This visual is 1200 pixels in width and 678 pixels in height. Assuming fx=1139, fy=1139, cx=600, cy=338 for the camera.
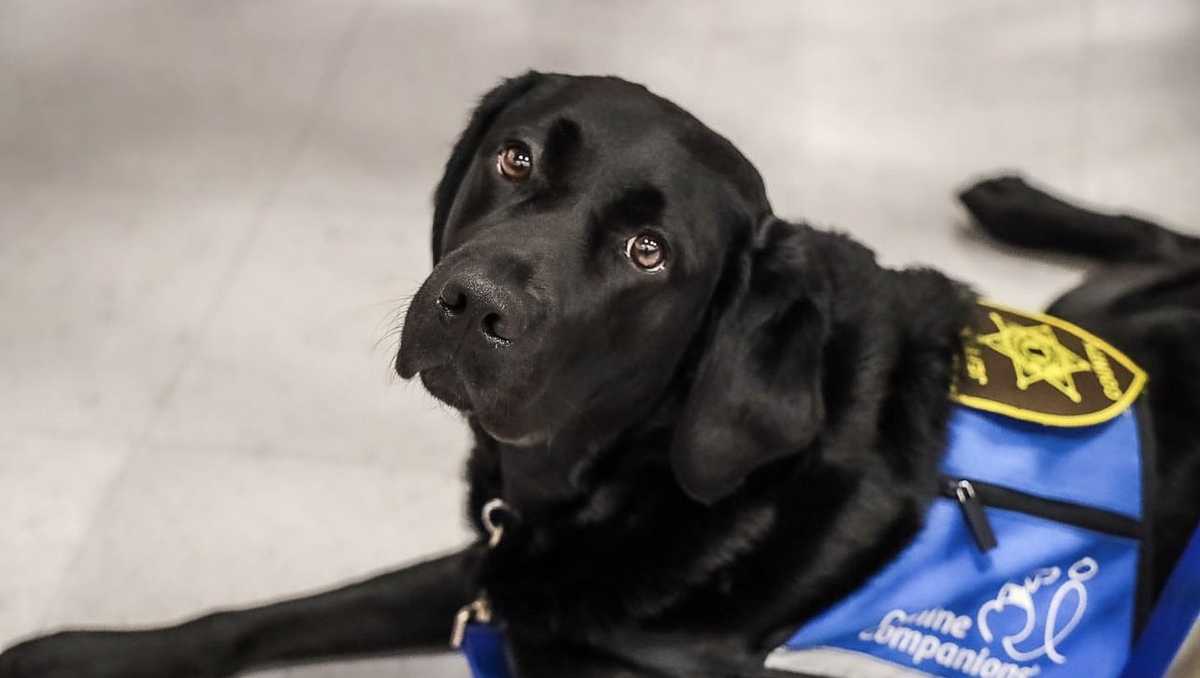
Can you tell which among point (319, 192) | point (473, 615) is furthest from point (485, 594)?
point (319, 192)

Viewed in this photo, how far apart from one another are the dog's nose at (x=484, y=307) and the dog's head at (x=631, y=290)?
19mm

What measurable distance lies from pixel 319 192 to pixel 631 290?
48.4 inches

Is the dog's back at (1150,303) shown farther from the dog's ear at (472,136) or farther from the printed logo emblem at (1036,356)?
the dog's ear at (472,136)

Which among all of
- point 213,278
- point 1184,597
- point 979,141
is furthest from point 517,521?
point 979,141

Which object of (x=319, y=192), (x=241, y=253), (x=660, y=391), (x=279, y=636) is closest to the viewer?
(x=660, y=391)

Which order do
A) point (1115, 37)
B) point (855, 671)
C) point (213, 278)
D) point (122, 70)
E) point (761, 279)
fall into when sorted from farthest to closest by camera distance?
point (1115, 37)
point (122, 70)
point (213, 278)
point (855, 671)
point (761, 279)

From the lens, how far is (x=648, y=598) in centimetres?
126

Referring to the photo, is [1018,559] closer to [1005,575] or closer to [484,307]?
[1005,575]

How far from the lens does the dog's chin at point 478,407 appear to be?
3.65 feet

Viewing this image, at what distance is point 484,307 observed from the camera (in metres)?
1.03

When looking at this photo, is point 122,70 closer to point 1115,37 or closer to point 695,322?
point 695,322

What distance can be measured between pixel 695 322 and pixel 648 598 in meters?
0.31

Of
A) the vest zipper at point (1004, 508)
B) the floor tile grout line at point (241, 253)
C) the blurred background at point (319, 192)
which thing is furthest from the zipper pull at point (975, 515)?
the floor tile grout line at point (241, 253)

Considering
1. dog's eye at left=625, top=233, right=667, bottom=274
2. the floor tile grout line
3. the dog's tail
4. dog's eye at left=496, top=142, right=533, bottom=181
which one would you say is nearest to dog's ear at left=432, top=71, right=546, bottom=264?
dog's eye at left=496, top=142, right=533, bottom=181
